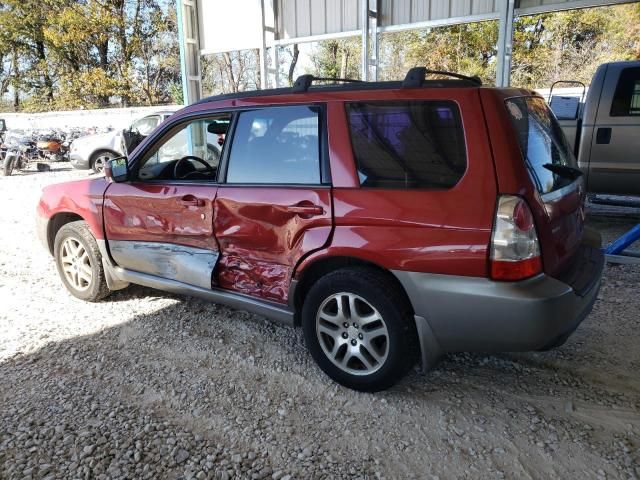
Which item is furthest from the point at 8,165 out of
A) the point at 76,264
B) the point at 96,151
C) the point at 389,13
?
the point at 76,264

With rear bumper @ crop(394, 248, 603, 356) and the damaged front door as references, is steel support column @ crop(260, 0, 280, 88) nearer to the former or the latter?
the damaged front door

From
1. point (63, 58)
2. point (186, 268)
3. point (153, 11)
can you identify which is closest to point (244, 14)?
point (186, 268)

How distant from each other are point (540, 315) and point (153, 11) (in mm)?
33067

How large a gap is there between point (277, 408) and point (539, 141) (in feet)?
6.88

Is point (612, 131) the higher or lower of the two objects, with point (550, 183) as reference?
higher

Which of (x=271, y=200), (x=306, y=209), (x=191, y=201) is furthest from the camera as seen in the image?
(x=191, y=201)

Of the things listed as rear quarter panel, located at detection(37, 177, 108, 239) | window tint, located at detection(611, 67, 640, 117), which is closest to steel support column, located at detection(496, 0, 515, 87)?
window tint, located at detection(611, 67, 640, 117)

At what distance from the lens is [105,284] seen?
4.44 m

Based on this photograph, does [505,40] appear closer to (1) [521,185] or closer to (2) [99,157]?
(1) [521,185]

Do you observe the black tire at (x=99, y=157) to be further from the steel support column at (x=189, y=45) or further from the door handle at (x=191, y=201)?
the door handle at (x=191, y=201)

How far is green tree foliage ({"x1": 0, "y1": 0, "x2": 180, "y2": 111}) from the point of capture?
29.5m

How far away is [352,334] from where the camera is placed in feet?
9.66

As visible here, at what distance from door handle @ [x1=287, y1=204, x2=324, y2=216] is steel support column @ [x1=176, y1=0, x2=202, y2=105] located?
10.2 metres

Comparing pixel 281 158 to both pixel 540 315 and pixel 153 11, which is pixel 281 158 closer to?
pixel 540 315
